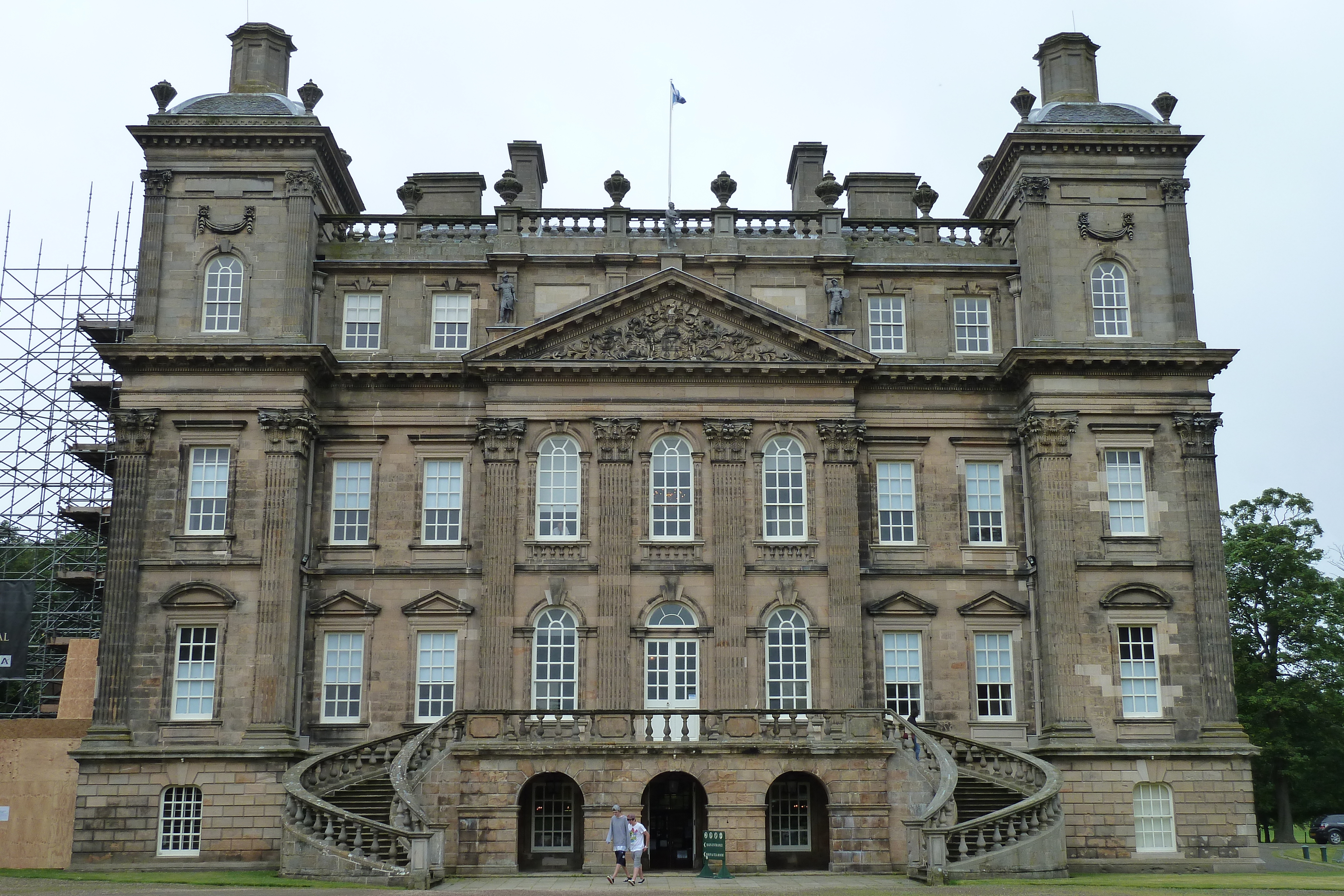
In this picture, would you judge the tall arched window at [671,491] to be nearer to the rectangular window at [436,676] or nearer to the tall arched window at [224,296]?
the rectangular window at [436,676]

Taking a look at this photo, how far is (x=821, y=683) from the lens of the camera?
36406 mm

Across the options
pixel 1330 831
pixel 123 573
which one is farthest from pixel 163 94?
pixel 1330 831

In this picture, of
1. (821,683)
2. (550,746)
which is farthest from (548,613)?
(821,683)

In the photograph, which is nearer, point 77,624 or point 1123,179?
point 1123,179

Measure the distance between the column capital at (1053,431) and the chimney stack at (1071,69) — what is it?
1040 centimetres

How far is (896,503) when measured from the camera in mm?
38688

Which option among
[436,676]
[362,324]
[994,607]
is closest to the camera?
[436,676]

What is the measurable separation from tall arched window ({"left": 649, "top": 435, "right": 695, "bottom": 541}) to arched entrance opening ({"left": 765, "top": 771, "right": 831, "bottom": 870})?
283 inches

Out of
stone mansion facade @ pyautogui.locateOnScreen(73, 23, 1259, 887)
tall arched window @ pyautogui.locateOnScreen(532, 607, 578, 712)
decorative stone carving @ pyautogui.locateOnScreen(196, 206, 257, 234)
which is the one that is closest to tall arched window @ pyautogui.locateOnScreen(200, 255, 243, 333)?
stone mansion facade @ pyautogui.locateOnScreen(73, 23, 1259, 887)

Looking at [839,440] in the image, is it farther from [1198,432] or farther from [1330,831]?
[1330,831]

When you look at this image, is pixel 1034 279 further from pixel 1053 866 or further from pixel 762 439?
pixel 1053 866

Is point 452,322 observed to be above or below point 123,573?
above

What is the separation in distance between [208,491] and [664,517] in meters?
12.5

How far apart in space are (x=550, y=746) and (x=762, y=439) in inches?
412
